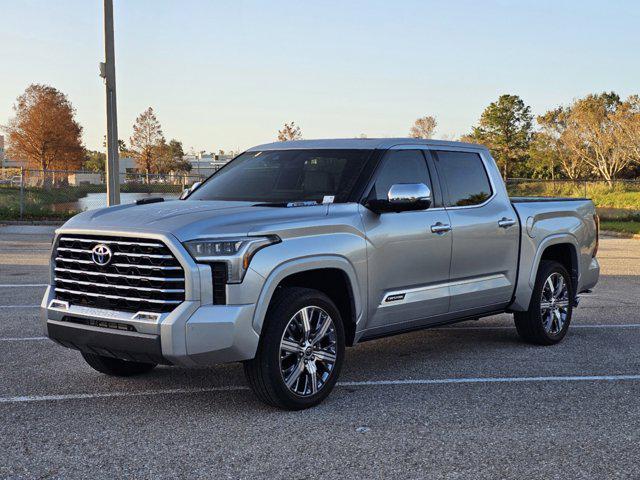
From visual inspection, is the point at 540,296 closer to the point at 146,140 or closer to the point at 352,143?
the point at 352,143

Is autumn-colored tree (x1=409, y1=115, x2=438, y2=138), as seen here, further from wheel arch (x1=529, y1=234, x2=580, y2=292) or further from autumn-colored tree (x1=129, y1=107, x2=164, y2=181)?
wheel arch (x1=529, y1=234, x2=580, y2=292)

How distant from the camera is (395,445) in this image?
5.04 meters

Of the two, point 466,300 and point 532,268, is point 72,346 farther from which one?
point 532,268

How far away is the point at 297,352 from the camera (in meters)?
5.78

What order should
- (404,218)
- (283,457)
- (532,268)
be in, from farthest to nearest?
(532,268)
(404,218)
(283,457)

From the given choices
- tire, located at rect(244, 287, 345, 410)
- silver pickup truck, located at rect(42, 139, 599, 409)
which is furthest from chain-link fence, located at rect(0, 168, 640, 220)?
tire, located at rect(244, 287, 345, 410)

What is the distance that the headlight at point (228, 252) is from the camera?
5.31 meters

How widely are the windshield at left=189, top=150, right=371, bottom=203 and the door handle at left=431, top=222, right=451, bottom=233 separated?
79 centimetres

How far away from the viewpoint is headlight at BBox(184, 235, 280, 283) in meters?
5.31

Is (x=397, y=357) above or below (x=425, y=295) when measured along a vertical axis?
below

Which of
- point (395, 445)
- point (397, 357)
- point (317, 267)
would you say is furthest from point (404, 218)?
point (395, 445)

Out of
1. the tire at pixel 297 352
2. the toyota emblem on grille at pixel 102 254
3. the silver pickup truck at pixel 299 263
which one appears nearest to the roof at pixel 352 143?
the silver pickup truck at pixel 299 263

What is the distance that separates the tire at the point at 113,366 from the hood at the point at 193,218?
4.07 feet

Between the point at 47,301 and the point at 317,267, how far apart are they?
6.44 feet
